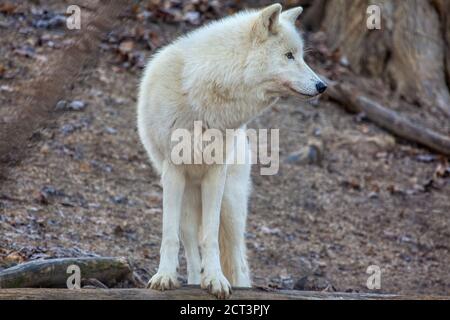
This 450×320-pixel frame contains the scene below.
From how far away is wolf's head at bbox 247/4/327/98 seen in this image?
4086mm

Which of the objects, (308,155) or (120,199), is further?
(308,155)

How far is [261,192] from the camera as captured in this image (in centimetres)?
739

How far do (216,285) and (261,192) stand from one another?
3.50 meters

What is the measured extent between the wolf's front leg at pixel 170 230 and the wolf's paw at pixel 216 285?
0.52ft

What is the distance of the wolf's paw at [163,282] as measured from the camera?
390 cm

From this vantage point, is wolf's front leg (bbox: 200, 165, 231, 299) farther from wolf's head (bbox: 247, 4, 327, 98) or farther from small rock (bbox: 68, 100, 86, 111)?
small rock (bbox: 68, 100, 86, 111)

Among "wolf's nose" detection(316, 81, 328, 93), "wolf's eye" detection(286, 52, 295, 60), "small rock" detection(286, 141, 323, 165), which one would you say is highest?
"wolf's eye" detection(286, 52, 295, 60)

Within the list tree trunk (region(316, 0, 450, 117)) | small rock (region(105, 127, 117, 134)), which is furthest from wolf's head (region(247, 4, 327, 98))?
tree trunk (region(316, 0, 450, 117))

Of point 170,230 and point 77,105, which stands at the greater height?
point 77,105

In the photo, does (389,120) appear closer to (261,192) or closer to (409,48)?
(409,48)

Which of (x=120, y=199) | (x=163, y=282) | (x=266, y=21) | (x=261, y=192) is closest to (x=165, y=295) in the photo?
(x=163, y=282)

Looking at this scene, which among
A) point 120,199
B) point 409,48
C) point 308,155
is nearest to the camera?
point 120,199

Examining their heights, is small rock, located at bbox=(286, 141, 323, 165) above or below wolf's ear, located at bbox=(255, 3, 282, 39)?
below
